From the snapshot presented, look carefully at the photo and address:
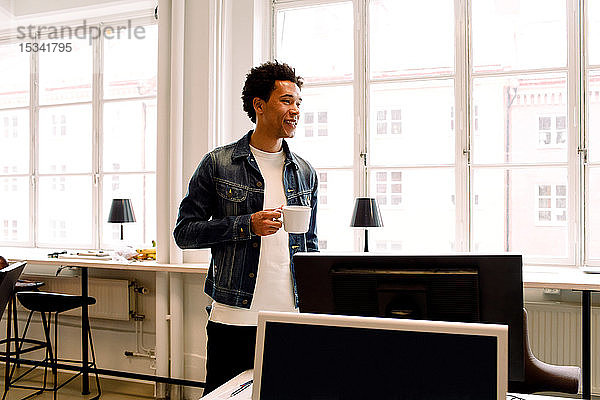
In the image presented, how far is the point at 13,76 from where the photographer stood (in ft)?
17.0

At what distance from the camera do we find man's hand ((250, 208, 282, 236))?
70.8 inches

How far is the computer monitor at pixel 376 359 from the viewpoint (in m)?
0.92

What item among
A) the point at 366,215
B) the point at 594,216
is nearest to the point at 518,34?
the point at 594,216

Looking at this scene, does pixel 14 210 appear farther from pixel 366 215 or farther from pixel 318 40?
pixel 366 215

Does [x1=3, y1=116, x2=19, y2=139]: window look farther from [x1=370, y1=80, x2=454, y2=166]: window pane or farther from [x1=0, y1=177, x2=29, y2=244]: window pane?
[x1=370, y1=80, x2=454, y2=166]: window pane

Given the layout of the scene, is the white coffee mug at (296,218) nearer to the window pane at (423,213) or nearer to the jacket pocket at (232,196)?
the jacket pocket at (232,196)

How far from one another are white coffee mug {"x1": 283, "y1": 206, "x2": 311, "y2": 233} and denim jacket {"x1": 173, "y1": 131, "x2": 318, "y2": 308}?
0.58 ft

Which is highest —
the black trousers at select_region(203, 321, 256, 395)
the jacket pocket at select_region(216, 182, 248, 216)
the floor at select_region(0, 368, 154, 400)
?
the jacket pocket at select_region(216, 182, 248, 216)

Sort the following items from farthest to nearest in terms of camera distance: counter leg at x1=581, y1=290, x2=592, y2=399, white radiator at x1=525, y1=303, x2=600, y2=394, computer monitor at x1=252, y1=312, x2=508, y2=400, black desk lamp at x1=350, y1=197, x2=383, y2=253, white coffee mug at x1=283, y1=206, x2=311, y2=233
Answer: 1. black desk lamp at x1=350, y1=197, x2=383, y2=253
2. white radiator at x1=525, y1=303, x2=600, y2=394
3. counter leg at x1=581, y1=290, x2=592, y2=399
4. white coffee mug at x1=283, y1=206, x2=311, y2=233
5. computer monitor at x1=252, y1=312, x2=508, y2=400

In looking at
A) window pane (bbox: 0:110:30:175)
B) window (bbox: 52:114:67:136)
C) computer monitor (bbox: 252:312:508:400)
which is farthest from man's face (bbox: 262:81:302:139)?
window pane (bbox: 0:110:30:175)

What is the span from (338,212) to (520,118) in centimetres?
133

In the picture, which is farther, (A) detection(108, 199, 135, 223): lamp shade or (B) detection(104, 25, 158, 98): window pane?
(B) detection(104, 25, 158, 98): window pane

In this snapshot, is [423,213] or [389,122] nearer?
[423,213]

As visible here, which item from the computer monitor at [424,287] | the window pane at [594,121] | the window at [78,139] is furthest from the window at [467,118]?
the computer monitor at [424,287]
